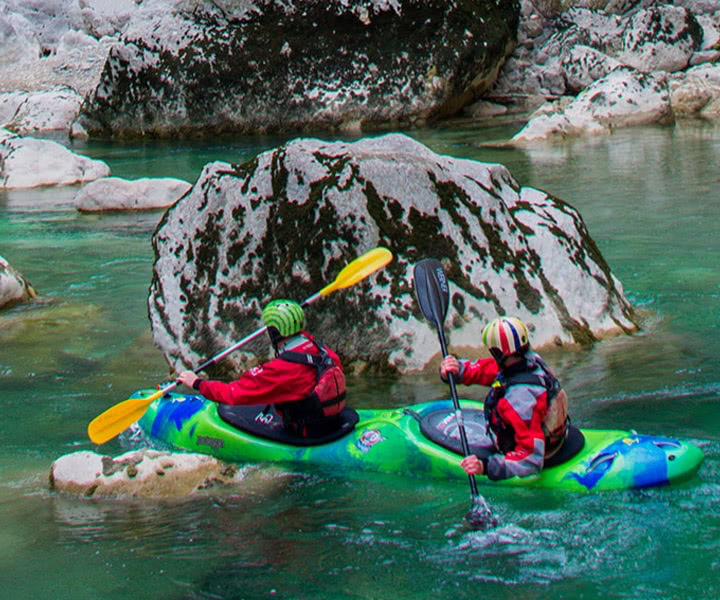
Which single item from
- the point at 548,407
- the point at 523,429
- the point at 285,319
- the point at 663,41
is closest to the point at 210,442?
the point at 285,319

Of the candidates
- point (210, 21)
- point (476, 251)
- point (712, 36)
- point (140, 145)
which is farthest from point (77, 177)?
point (712, 36)

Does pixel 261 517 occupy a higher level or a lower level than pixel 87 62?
lower

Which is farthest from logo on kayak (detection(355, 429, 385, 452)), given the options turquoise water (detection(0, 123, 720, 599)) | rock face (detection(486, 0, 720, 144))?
rock face (detection(486, 0, 720, 144))

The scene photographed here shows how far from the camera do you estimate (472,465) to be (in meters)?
4.45

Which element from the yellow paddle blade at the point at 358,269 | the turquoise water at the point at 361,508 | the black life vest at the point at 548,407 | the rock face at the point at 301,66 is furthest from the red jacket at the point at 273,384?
the rock face at the point at 301,66

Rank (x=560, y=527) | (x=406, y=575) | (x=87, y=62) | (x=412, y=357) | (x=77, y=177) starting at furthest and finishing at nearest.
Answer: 1. (x=87, y=62)
2. (x=77, y=177)
3. (x=412, y=357)
4. (x=560, y=527)
5. (x=406, y=575)

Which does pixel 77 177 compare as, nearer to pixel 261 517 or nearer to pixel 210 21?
pixel 210 21

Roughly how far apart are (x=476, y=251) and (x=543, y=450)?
8.37 feet

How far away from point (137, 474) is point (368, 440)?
118 cm

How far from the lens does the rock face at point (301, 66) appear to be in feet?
66.2

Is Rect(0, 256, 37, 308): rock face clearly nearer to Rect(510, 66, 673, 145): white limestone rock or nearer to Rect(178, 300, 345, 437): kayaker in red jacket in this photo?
Rect(178, 300, 345, 437): kayaker in red jacket

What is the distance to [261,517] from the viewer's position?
4609 millimetres

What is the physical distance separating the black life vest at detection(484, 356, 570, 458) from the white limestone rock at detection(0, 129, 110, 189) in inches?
493

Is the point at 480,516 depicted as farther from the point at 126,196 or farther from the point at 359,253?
the point at 126,196
